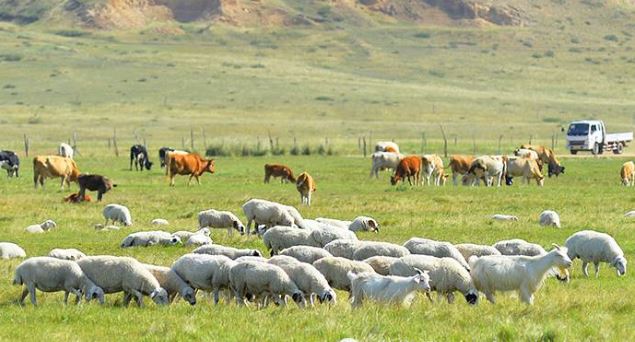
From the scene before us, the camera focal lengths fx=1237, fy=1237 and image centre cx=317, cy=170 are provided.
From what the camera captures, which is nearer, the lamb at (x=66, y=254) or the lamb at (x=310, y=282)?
the lamb at (x=310, y=282)

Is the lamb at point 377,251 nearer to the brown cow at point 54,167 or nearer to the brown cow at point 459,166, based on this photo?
the brown cow at point 54,167

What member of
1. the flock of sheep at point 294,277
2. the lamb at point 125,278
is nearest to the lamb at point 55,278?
the flock of sheep at point 294,277

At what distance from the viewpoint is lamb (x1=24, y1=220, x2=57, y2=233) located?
1000 inches

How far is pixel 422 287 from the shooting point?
14953 mm

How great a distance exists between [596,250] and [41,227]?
12.0 meters

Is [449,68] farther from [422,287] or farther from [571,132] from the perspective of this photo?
[422,287]

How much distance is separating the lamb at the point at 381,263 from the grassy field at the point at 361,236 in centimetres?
87

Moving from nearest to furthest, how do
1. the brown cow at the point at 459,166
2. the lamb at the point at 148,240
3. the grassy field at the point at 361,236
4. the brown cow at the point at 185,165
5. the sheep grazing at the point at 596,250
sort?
the grassy field at the point at 361,236 < the sheep grazing at the point at 596,250 < the lamb at the point at 148,240 < the brown cow at the point at 185,165 < the brown cow at the point at 459,166

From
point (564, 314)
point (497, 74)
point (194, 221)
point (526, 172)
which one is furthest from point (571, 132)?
point (497, 74)

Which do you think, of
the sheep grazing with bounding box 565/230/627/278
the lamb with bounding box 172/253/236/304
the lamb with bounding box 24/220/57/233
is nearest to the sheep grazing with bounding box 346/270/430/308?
the lamb with bounding box 172/253/236/304

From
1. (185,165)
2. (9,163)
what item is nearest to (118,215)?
(185,165)

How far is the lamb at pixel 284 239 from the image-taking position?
20281mm

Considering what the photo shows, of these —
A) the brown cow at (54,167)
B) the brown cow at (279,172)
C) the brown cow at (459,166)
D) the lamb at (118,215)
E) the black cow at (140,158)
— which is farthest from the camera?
the black cow at (140,158)

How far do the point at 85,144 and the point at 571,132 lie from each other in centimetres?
2699
